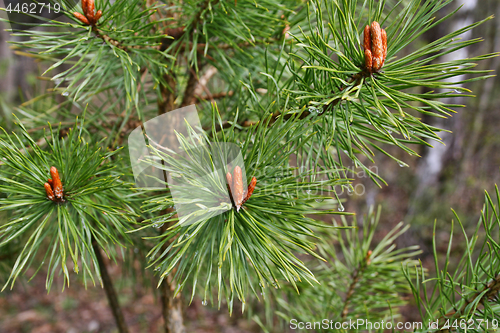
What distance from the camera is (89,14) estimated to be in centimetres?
44

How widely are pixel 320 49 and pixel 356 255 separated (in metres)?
0.51

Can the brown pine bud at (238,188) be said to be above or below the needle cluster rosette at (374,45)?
below

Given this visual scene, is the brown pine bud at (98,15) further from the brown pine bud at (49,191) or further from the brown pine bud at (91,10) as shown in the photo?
the brown pine bud at (49,191)

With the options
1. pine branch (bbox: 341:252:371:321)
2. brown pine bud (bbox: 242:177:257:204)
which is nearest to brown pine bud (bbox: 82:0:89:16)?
brown pine bud (bbox: 242:177:257:204)

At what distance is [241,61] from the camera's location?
60cm

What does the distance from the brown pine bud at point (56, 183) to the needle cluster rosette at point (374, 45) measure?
0.44 metres

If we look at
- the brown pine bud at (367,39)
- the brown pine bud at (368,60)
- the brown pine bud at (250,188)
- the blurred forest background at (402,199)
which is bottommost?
the blurred forest background at (402,199)

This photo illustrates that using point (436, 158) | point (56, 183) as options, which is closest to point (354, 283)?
point (56, 183)

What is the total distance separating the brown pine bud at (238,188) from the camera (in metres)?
0.37

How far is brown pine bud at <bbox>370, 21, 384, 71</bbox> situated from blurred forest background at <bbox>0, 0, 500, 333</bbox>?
113 cm

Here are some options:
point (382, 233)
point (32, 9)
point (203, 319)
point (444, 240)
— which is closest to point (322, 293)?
point (32, 9)

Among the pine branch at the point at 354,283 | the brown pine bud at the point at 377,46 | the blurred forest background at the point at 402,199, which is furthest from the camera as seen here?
the blurred forest background at the point at 402,199

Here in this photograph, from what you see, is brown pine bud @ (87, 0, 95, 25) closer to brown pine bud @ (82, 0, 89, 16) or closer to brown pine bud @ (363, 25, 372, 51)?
brown pine bud @ (82, 0, 89, 16)

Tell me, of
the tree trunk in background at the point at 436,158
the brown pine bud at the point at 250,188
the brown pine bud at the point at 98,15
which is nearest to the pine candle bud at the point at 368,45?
the brown pine bud at the point at 250,188
